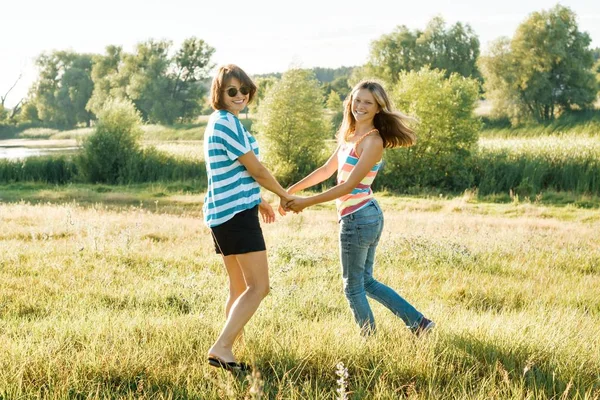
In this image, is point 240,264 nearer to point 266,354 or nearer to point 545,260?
point 266,354

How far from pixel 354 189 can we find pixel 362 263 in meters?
0.57

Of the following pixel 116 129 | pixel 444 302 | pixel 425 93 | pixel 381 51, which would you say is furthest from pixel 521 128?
pixel 444 302

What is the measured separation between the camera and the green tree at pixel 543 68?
50.3 metres

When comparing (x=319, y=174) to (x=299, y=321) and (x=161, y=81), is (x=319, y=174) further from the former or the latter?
(x=161, y=81)

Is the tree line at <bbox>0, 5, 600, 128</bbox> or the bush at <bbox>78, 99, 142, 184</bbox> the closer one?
the bush at <bbox>78, 99, 142, 184</bbox>

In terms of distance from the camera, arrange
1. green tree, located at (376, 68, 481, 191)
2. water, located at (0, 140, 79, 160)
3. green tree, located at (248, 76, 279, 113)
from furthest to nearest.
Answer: water, located at (0, 140, 79, 160)
green tree, located at (376, 68, 481, 191)
green tree, located at (248, 76, 279, 113)

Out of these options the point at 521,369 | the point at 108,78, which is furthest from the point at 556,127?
the point at 108,78

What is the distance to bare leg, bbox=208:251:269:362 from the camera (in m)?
3.58

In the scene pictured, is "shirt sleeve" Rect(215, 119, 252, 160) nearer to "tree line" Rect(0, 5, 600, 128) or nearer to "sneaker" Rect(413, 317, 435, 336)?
"sneaker" Rect(413, 317, 435, 336)

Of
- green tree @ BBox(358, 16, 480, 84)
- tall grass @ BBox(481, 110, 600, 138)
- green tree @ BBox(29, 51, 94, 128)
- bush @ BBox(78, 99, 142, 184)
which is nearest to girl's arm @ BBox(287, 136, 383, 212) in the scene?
bush @ BBox(78, 99, 142, 184)

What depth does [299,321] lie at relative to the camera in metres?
4.55

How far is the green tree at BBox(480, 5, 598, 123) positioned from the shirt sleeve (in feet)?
172

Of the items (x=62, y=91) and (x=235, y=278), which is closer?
(x=235, y=278)

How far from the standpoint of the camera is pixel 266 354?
3.80m
